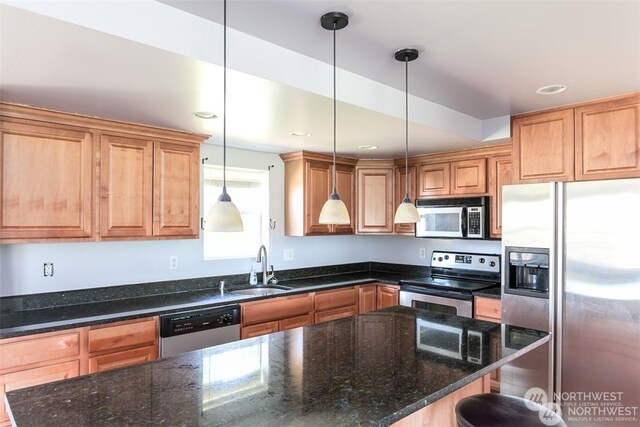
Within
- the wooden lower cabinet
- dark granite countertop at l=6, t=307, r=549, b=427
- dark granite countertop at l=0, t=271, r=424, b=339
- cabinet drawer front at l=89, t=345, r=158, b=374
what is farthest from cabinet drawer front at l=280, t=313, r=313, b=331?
the wooden lower cabinet

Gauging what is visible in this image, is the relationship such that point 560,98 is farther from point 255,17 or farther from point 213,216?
point 213,216

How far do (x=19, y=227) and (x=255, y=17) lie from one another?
5.99 ft

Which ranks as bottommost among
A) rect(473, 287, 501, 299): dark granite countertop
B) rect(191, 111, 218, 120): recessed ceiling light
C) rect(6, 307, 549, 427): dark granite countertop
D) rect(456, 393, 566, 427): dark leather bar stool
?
rect(456, 393, 566, 427): dark leather bar stool

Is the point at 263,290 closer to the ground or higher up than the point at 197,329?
higher up

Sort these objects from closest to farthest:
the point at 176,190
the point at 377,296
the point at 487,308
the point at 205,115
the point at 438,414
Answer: the point at 438,414
the point at 205,115
the point at 176,190
the point at 487,308
the point at 377,296

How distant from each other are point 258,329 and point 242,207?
1234 millimetres

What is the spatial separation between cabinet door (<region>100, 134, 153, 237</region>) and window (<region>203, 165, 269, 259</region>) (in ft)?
2.38

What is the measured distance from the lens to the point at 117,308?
2.63m

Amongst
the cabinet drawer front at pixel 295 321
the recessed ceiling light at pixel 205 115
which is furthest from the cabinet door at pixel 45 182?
the cabinet drawer front at pixel 295 321

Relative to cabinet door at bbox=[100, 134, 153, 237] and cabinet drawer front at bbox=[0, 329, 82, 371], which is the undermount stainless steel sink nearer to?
cabinet door at bbox=[100, 134, 153, 237]

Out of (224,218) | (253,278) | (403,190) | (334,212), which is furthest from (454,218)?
(224,218)

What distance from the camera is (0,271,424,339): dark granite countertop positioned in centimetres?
222

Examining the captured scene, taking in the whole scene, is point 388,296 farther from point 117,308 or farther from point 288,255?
point 117,308

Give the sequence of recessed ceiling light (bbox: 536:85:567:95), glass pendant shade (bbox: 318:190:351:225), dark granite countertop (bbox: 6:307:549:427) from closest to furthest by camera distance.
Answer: dark granite countertop (bbox: 6:307:549:427), glass pendant shade (bbox: 318:190:351:225), recessed ceiling light (bbox: 536:85:567:95)
